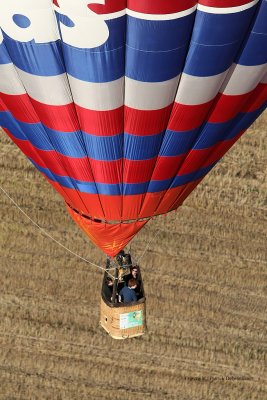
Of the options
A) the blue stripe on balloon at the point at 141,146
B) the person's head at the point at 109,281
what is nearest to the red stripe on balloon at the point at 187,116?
the blue stripe on balloon at the point at 141,146

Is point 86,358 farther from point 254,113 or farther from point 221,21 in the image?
point 221,21

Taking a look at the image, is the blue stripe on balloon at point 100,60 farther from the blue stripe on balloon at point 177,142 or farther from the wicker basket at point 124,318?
the wicker basket at point 124,318

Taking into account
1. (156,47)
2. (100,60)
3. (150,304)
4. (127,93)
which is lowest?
(150,304)

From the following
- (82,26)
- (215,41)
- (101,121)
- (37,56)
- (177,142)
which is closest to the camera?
(82,26)

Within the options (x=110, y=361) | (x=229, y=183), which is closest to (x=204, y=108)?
(x=229, y=183)

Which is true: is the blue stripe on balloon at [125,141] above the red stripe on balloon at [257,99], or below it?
below

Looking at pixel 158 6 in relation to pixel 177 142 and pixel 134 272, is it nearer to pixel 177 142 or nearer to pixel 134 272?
pixel 177 142

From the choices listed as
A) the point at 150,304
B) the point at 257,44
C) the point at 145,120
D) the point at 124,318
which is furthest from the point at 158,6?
the point at 150,304
